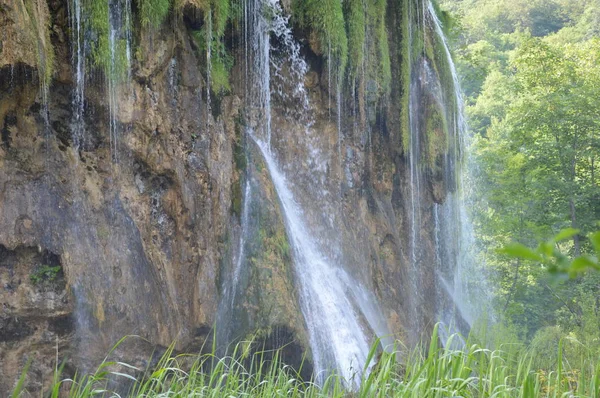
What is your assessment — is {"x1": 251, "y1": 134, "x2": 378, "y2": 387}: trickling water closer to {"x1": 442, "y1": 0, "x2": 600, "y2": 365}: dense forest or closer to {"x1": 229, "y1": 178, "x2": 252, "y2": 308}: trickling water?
{"x1": 229, "y1": 178, "x2": 252, "y2": 308}: trickling water

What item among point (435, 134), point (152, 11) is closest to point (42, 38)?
point (152, 11)

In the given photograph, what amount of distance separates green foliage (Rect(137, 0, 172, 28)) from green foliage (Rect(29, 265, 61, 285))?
132 inches

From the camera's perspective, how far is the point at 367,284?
1224cm

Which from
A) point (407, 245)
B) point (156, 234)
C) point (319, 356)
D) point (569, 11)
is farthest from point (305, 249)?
point (569, 11)

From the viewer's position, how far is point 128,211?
8562 millimetres

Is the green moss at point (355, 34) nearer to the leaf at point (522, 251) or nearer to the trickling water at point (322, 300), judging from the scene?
the trickling water at point (322, 300)

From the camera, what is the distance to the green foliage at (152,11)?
8648 mm

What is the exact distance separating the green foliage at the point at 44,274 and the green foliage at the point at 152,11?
3355 millimetres

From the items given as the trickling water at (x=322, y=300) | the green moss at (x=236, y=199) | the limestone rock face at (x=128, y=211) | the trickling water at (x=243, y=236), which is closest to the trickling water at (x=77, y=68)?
the limestone rock face at (x=128, y=211)

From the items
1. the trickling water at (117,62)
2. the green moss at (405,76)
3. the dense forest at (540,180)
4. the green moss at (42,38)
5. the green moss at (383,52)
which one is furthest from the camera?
the dense forest at (540,180)

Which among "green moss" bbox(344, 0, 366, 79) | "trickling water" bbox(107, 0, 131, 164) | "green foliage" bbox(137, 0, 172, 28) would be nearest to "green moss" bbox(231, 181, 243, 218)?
"trickling water" bbox(107, 0, 131, 164)

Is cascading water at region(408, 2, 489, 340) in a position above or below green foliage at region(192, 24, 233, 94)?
below

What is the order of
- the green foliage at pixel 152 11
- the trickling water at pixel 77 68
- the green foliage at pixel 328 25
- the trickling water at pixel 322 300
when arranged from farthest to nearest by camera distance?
the green foliage at pixel 328 25 < the trickling water at pixel 322 300 < the green foliage at pixel 152 11 < the trickling water at pixel 77 68

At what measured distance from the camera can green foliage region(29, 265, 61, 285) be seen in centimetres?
789
